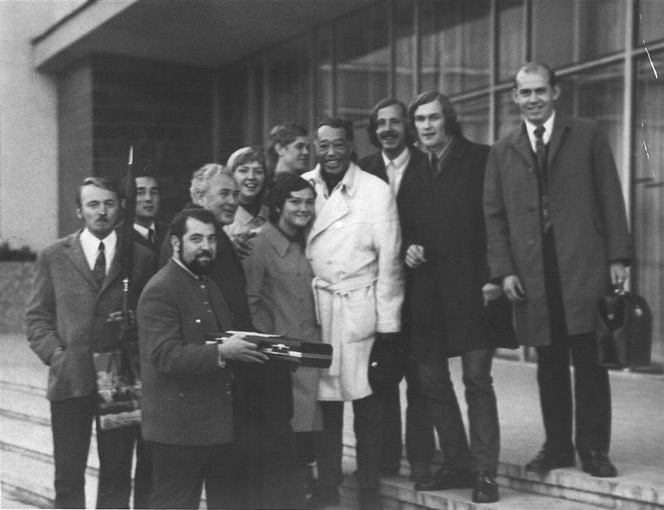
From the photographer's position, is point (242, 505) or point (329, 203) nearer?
point (242, 505)

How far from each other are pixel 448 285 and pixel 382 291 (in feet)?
0.99

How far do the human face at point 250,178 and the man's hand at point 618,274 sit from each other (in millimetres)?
1692

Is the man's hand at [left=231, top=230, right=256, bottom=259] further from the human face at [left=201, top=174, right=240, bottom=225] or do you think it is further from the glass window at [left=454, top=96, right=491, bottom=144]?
the glass window at [left=454, top=96, right=491, bottom=144]

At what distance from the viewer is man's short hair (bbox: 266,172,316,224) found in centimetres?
493

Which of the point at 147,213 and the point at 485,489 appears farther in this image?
the point at 147,213

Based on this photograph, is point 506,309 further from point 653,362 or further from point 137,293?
point 653,362

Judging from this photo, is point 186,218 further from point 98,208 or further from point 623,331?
point 623,331

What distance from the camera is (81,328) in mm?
4762

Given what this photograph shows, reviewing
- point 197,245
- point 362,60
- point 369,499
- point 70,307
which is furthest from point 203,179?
point 362,60

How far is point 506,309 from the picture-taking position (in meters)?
4.95

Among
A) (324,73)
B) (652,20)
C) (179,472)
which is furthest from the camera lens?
(324,73)

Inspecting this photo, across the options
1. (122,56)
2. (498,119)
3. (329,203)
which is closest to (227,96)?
(122,56)

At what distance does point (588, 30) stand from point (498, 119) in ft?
4.24

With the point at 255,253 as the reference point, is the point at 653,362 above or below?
below
